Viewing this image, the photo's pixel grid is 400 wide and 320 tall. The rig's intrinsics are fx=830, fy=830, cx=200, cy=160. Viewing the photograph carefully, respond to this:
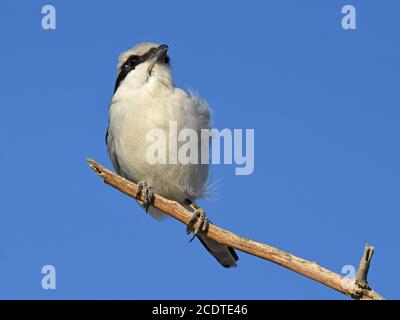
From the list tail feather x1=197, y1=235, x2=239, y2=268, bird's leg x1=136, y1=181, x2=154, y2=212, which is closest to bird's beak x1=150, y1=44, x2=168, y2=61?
bird's leg x1=136, y1=181, x2=154, y2=212

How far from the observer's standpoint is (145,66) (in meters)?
10.9

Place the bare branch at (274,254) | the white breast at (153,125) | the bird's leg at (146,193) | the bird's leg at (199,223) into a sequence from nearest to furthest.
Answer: the bare branch at (274,254), the bird's leg at (199,223), the bird's leg at (146,193), the white breast at (153,125)

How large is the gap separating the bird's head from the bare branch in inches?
61.9

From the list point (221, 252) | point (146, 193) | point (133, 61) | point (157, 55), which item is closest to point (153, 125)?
point (146, 193)

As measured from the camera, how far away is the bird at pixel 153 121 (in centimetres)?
1046

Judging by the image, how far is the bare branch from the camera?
7852 millimetres

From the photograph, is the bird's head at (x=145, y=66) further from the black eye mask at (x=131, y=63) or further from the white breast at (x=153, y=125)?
the white breast at (x=153, y=125)

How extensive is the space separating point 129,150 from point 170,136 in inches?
24.7

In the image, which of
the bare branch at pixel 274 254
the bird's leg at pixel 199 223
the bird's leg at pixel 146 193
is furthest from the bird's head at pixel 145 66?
the bird's leg at pixel 199 223

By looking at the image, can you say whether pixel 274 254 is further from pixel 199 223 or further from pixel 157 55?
pixel 157 55

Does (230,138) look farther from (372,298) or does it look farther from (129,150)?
(372,298)

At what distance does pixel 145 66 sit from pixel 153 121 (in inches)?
35.1

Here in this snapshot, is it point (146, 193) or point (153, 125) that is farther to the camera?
point (153, 125)
